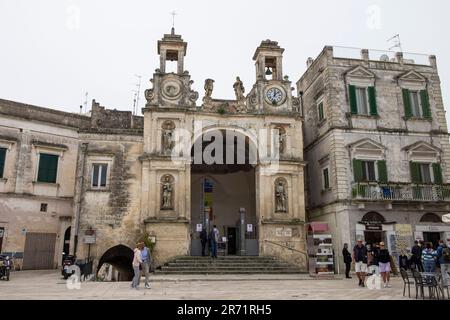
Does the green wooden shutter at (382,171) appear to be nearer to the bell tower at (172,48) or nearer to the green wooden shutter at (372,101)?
the green wooden shutter at (372,101)

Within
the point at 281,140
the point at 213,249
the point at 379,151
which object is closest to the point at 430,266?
the point at 213,249

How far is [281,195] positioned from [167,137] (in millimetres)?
7263

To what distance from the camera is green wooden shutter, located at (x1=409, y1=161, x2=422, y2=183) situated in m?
23.2

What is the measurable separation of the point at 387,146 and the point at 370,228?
513cm

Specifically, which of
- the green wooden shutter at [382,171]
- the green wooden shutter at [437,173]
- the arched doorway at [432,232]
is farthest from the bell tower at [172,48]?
the arched doorway at [432,232]

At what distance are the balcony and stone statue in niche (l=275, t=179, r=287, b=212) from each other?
3.79 metres

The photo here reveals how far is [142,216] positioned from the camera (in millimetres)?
21375

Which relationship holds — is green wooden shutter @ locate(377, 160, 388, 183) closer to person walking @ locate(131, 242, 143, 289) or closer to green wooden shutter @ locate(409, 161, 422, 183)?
green wooden shutter @ locate(409, 161, 422, 183)

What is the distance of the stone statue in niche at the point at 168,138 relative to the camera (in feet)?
73.5

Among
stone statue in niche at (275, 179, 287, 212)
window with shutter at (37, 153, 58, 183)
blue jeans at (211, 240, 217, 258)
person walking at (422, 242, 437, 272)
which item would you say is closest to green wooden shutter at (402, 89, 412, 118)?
stone statue in niche at (275, 179, 287, 212)

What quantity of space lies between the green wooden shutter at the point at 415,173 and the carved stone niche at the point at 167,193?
45.3 feet

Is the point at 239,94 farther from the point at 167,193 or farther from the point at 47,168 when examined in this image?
the point at 47,168

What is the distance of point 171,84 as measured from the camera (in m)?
23.4
